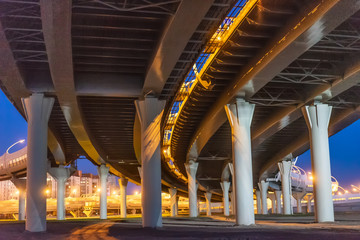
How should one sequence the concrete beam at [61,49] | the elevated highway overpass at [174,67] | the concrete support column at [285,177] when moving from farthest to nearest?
the concrete support column at [285,177] < the elevated highway overpass at [174,67] < the concrete beam at [61,49]

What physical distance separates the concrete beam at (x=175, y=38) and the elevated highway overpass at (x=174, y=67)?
5cm

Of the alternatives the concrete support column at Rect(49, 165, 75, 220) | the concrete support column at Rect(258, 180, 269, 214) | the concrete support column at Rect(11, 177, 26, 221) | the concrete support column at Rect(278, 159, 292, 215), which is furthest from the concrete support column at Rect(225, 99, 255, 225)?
the concrete support column at Rect(258, 180, 269, 214)

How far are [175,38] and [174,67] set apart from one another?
5087 millimetres

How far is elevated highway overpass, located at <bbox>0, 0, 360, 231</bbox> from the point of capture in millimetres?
19141

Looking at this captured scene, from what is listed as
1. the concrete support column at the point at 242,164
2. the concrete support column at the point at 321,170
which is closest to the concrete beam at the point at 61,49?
the concrete support column at the point at 242,164

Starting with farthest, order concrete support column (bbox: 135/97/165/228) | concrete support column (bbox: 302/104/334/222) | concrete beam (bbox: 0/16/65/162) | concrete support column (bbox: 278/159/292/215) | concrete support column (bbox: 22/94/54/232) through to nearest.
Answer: concrete support column (bbox: 278/159/292/215) → concrete support column (bbox: 302/104/334/222) → concrete support column (bbox: 135/97/165/228) → concrete support column (bbox: 22/94/54/232) → concrete beam (bbox: 0/16/65/162)

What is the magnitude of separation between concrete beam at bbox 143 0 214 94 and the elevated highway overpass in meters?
0.05

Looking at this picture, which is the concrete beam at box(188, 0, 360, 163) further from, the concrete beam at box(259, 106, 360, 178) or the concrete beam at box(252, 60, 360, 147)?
the concrete beam at box(259, 106, 360, 178)

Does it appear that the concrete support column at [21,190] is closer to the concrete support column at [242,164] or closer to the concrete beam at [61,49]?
the concrete beam at [61,49]

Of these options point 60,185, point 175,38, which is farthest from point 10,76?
point 60,185

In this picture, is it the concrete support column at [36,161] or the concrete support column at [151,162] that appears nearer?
the concrete support column at [36,161]

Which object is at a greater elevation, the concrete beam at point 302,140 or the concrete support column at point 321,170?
the concrete beam at point 302,140

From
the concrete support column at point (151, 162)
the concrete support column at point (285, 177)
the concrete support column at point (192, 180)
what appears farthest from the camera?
the concrete support column at point (285, 177)

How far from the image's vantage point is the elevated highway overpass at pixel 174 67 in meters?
19.1
